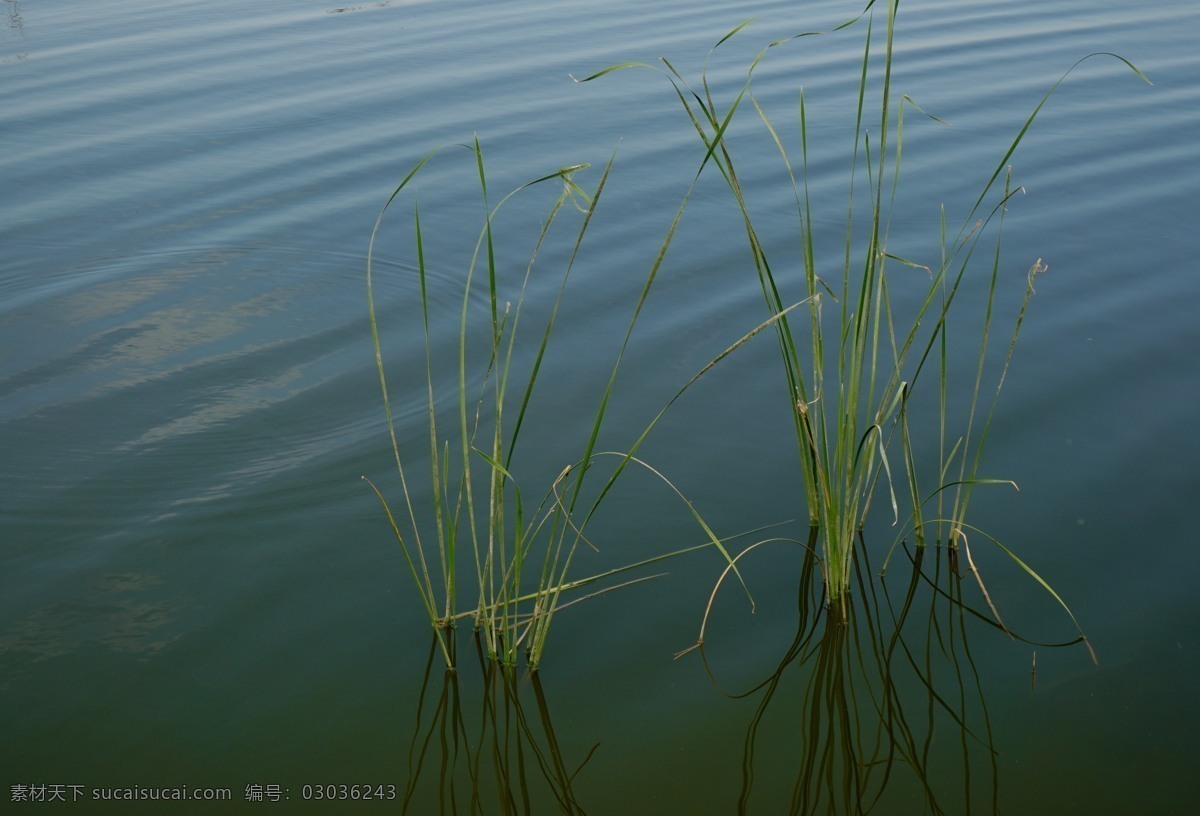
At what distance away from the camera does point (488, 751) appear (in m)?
1.62

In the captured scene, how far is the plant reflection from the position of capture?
5.06 feet

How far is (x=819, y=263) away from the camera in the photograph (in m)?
3.09

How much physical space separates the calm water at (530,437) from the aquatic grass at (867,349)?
9 centimetres

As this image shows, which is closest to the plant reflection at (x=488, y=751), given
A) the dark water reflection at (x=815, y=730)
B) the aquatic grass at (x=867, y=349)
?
the dark water reflection at (x=815, y=730)

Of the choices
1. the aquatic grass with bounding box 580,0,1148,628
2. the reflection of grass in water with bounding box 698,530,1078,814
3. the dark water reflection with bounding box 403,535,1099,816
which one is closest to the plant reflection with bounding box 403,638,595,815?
the dark water reflection with bounding box 403,535,1099,816

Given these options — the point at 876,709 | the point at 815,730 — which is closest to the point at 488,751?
the point at 815,730

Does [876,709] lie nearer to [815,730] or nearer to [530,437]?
[815,730]

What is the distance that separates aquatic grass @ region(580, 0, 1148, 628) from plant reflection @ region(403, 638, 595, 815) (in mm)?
536

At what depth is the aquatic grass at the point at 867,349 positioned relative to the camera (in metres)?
1.71

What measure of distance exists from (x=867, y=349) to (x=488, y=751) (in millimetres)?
1528

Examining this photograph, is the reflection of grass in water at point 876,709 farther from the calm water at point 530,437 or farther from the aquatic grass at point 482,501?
the aquatic grass at point 482,501

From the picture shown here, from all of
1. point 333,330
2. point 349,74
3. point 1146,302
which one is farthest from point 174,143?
point 1146,302

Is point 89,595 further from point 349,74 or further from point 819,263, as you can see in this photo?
point 349,74

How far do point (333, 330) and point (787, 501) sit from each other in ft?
4.25
